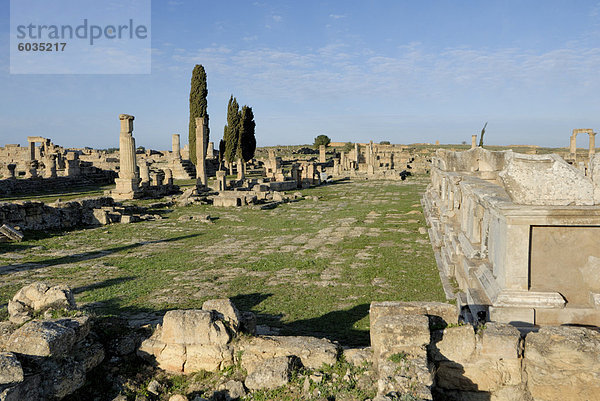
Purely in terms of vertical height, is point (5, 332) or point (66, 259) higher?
point (5, 332)

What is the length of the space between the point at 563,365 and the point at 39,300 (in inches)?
199

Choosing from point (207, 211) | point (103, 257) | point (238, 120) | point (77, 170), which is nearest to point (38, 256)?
point (103, 257)

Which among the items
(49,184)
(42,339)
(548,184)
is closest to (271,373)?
(42,339)

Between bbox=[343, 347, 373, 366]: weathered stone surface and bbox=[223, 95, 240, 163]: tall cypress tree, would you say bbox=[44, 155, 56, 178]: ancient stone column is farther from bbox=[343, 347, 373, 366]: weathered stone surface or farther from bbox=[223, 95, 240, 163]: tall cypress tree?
bbox=[343, 347, 373, 366]: weathered stone surface

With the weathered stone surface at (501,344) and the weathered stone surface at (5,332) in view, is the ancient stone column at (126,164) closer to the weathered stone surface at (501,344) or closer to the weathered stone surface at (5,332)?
the weathered stone surface at (5,332)

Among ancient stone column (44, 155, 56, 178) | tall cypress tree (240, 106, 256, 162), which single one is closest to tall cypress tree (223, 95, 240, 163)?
tall cypress tree (240, 106, 256, 162)

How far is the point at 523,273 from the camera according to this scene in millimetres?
4402

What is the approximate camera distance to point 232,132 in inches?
1695

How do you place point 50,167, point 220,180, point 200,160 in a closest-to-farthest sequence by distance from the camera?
point 220,180 → point 200,160 → point 50,167

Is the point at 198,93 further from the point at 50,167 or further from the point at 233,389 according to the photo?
the point at 233,389

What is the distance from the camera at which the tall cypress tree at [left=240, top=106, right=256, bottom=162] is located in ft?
145

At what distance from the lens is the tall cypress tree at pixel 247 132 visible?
44281 millimetres

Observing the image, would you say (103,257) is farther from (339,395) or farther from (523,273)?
(523,273)

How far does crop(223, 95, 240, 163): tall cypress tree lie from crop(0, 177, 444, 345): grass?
1130 inches
